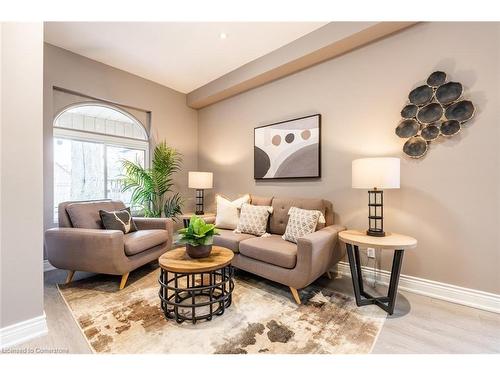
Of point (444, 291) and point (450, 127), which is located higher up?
point (450, 127)

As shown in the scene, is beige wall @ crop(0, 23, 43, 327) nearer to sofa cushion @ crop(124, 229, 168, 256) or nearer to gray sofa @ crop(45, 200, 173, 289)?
gray sofa @ crop(45, 200, 173, 289)

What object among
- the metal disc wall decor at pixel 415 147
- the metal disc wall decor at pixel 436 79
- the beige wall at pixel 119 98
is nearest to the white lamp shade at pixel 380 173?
the metal disc wall decor at pixel 415 147

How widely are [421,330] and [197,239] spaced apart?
171 cm

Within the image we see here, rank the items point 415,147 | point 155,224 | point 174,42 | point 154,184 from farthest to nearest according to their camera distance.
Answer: point 154,184 → point 155,224 → point 174,42 → point 415,147

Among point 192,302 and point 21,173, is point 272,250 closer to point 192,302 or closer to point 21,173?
point 192,302

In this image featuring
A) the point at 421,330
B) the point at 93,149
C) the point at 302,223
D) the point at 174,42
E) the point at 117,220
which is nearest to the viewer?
the point at 421,330

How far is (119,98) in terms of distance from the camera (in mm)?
3307

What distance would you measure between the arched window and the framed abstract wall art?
6.41ft

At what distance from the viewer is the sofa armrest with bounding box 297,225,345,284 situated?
1844mm

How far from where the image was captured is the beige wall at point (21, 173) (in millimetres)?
1387

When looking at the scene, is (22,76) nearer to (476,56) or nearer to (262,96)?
(262,96)

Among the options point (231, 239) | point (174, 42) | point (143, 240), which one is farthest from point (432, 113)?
point (143, 240)
